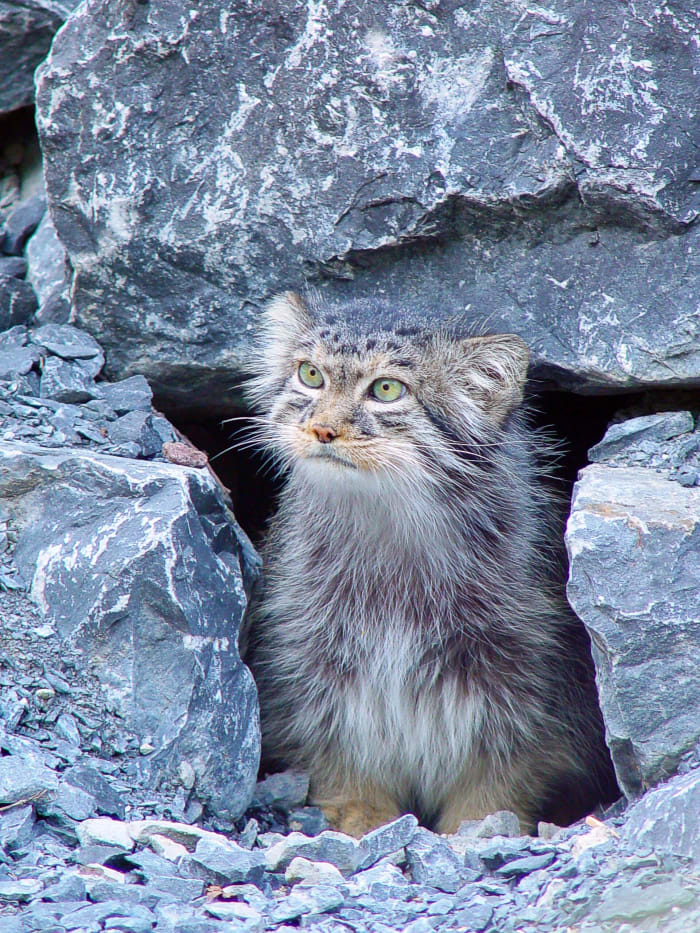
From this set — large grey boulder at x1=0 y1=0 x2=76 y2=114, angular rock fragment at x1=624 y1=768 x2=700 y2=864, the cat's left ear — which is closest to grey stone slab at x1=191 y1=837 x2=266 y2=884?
angular rock fragment at x1=624 y1=768 x2=700 y2=864

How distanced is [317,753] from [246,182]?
8.72ft

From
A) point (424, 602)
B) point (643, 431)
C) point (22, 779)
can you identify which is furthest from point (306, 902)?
point (643, 431)

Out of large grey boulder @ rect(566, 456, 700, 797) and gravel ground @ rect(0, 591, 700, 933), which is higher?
large grey boulder @ rect(566, 456, 700, 797)

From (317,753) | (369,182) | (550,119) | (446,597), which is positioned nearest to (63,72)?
(369,182)

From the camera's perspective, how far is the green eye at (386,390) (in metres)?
4.36

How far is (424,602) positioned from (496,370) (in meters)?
1.06

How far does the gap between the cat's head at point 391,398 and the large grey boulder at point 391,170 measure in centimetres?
29

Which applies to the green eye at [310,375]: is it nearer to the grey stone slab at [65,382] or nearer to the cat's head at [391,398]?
the cat's head at [391,398]

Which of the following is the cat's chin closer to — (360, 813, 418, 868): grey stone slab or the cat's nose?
the cat's nose

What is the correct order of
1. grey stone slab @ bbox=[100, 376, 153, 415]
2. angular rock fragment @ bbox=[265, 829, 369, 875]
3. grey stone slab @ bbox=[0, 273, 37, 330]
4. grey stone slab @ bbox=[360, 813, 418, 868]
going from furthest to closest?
1. grey stone slab @ bbox=[0, 273, 37, 330]
2. grey stone slab @ bbox=[100, 376, 153, 415]
3. grey stone slab @ bbox=[360, 813, 418, 868]
4. angular rock fragment @ bbox=[265, 829, 369, 875]

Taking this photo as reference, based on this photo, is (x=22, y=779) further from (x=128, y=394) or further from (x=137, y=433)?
(x=128, y=394)

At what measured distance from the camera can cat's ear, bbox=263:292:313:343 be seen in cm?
477

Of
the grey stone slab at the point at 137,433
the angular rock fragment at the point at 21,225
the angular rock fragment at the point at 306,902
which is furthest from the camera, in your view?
the angular rock fragment at the point at 21,225

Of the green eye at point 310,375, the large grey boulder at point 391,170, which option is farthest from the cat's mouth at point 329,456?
the large grey boulder at point 391,170
